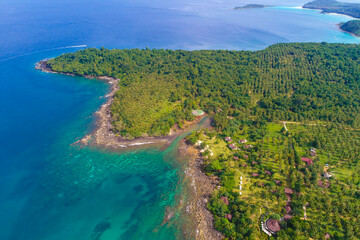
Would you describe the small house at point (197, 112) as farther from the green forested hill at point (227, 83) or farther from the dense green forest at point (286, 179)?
the dense green forest at point (286, 179)

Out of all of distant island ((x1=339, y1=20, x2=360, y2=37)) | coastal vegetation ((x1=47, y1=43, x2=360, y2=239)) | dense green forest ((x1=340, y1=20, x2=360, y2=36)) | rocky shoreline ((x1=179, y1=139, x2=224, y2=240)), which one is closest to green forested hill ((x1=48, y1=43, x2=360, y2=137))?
coastal vegetation ((x1=47, y1=43, x2=360, y2=239))

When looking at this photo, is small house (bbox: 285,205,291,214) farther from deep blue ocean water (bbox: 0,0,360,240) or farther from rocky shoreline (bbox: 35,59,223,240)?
deep blue ocean water (bbox: 0,0,360,240)

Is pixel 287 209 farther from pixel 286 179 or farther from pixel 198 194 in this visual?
pixel 198 194

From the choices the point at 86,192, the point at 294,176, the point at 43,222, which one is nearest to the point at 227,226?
the point at 294,176

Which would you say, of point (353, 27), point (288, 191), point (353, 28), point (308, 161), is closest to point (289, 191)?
point (288, 191)

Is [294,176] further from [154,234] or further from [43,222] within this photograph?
[43,222]

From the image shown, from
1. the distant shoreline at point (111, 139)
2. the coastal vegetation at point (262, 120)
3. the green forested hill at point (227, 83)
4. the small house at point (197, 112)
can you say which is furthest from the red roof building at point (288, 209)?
the small house at point (197, 112)
